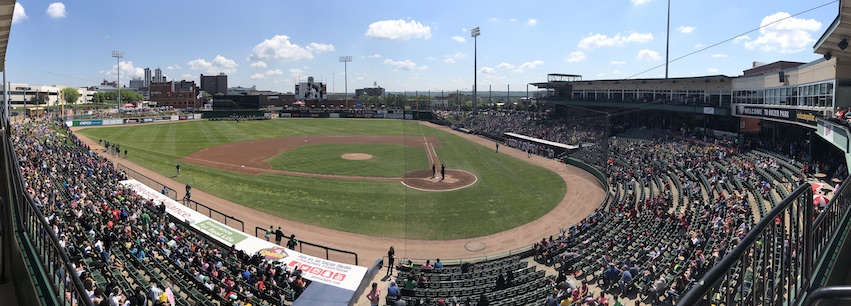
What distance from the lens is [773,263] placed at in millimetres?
2863

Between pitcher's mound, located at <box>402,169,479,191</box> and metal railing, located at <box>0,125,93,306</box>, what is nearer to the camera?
metal railing, located at <box>0,125,93,306</box>

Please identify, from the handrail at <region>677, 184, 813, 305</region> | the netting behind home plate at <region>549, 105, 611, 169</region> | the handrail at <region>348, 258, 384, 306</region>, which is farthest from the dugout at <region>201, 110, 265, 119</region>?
the handrail at <region>677, 184, 813, 305</region>

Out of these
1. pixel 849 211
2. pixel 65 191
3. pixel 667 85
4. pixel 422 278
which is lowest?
pixel 422 278

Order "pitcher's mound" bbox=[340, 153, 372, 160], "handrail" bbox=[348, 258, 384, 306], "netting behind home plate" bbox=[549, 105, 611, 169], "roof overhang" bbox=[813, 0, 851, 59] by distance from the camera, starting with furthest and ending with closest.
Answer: "pitcher's mound" bbox=[340, 153, 372, 160], "netting behind home plate" bbox=[549, 105, 611, 169], "handrail" bbox=[348, 258, 384, 306], "roof overhang" bbox=[813, 0, 851, 59]

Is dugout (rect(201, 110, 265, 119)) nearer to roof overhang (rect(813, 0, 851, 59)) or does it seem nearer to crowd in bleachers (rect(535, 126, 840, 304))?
crowd in bleachers (rect(535, 126, 840, 304))

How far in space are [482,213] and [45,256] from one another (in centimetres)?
2412

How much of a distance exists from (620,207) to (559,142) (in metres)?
26.6

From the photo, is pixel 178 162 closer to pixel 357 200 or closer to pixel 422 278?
pixel 357 200

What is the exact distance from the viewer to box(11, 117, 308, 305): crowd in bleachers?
12.8 metres

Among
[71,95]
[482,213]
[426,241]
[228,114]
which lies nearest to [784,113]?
[482,213]

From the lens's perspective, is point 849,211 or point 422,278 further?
point 422,278

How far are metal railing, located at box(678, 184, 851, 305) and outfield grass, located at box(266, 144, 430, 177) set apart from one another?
35057mm

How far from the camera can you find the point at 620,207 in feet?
81.4

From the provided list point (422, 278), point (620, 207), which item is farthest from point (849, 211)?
point (620, 207)
